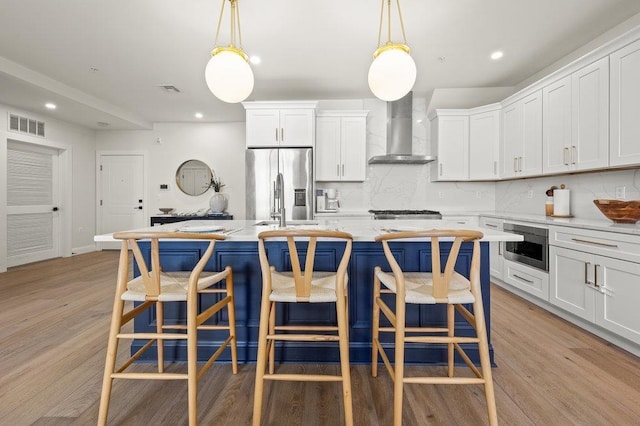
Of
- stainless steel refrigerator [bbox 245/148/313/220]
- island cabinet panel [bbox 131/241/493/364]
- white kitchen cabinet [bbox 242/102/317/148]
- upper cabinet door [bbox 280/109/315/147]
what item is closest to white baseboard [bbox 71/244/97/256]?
stainless steel refrigerator [bbox 245/148/313/220]

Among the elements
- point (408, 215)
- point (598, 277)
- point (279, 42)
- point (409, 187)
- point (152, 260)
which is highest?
point (279, 42)

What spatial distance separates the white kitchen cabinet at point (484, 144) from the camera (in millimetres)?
4086

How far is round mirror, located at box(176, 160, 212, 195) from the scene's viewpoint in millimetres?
5980

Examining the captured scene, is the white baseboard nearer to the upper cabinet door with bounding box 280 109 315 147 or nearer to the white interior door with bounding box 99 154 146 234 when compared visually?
the white interior door with bounding box 99 154 146 234

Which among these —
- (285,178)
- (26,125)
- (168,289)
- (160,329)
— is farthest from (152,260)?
(26,125)

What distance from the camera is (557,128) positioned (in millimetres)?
3068

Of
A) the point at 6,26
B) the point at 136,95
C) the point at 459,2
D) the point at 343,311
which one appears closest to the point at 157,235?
the point at 343,311

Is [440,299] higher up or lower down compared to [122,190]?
lower down

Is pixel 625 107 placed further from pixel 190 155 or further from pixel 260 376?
pixel 190 155

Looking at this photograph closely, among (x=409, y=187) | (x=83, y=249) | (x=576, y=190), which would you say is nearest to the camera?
(x=576, y=190)

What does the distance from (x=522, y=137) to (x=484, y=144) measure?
0.56 meters

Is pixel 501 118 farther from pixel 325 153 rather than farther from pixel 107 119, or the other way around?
pixel 107 119

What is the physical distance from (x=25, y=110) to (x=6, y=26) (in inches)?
102

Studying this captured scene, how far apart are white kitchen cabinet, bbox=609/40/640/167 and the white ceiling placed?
58 centimetres
